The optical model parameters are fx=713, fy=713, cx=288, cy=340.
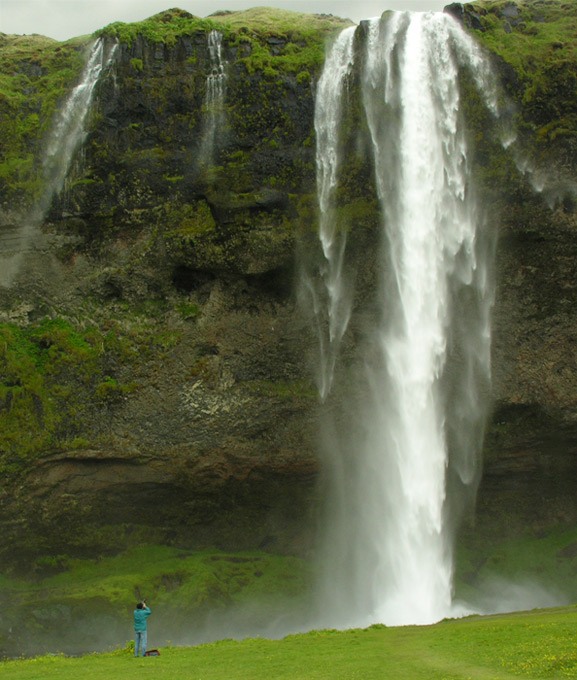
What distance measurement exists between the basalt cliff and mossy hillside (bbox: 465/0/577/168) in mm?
79

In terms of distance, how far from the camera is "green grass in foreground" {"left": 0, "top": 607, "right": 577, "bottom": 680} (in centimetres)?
1127

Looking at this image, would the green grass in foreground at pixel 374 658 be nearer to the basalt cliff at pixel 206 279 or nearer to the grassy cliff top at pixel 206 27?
the basalt cliff at pixel 206 279

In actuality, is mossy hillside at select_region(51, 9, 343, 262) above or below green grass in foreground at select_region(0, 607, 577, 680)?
above

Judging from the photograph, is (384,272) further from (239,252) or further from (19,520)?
(19,520)

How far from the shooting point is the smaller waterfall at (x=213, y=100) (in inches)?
1087

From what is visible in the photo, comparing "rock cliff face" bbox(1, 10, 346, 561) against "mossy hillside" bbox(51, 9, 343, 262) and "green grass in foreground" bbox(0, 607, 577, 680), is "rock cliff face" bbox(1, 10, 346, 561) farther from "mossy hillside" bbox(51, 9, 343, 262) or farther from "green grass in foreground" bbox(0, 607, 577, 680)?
"green grass in foreground" bbox(0, 607, 577, 680)

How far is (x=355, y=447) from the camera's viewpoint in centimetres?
2791

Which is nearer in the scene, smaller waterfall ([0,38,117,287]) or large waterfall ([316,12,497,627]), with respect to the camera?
large waterfall ([316,12,497,627])

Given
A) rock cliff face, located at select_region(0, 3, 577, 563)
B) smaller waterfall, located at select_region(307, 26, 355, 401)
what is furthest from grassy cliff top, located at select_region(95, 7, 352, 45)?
smaller waterfall, located at select_region(307, 26, 355, 401)

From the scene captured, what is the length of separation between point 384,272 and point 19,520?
16.5m

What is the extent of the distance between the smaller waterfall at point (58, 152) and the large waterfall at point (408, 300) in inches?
355

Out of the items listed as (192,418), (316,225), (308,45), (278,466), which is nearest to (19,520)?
(192,418)

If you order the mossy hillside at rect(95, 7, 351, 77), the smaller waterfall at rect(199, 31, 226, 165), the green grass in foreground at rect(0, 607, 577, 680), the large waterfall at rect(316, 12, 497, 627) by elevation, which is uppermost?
the mossy hillside at rect(95, 7, 351, 77)

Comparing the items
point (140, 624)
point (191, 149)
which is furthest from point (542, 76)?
point (140, 624)
